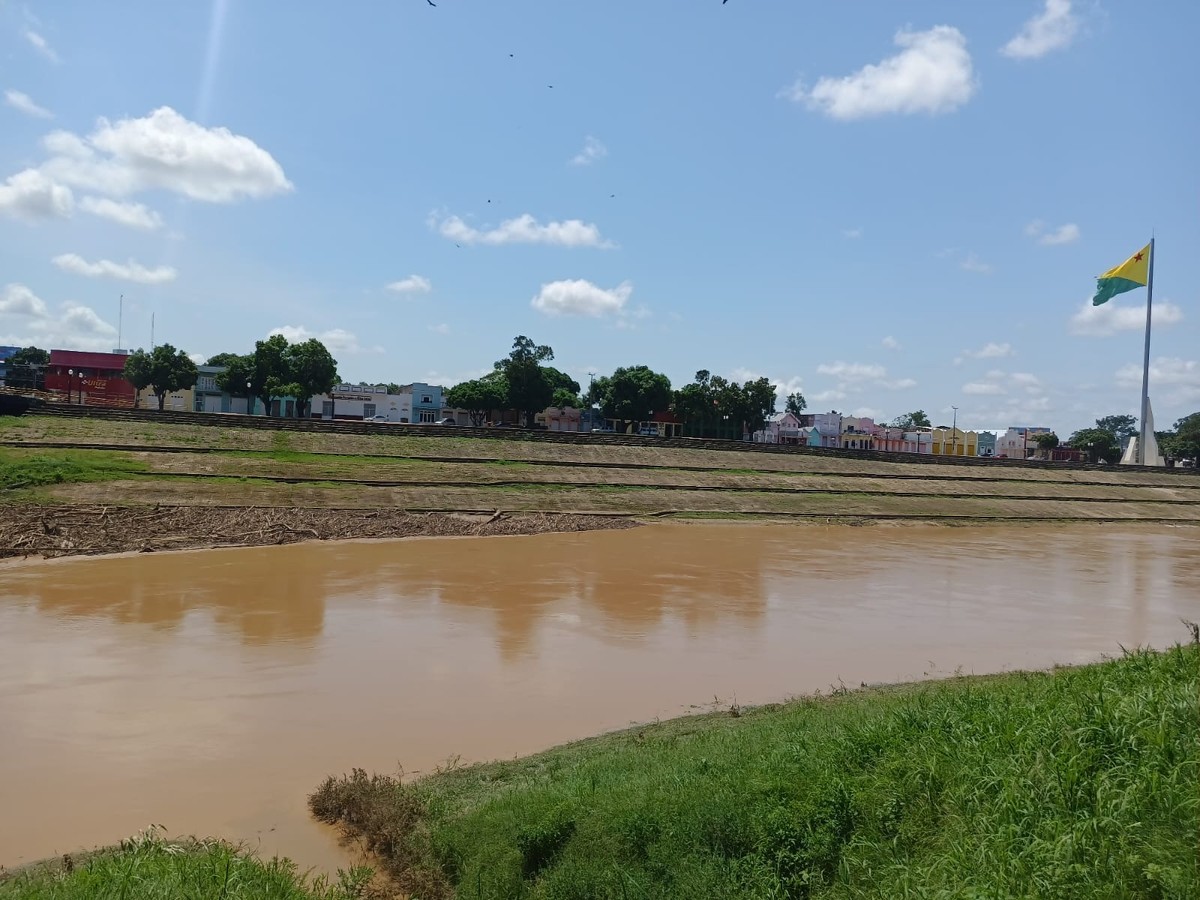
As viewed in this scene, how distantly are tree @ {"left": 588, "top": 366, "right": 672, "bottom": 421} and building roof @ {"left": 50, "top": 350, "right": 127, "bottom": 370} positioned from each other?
45.4m

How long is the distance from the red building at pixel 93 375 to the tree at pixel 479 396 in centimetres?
2723

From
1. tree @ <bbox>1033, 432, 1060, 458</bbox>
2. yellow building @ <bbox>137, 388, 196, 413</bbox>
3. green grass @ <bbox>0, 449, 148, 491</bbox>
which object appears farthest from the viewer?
tree @ <bbox>1033, 432, 1060, 458</bbox>

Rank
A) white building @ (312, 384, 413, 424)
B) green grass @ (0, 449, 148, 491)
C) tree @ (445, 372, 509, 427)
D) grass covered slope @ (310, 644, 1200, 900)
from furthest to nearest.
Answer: white building @ (312, 384, 413, 424), tree @ (445, 372, 509, 427), green grass @ (0, 449, 148, 491), grass covered slope @ (310, 644, 1200, 900)

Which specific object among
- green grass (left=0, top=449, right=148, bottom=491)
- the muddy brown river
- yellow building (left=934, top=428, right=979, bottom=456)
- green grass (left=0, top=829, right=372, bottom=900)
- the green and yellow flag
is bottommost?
the muddy brown river

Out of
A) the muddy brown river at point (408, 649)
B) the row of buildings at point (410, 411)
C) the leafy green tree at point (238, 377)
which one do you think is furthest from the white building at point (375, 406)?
the muddy brown river at point (408, 649)

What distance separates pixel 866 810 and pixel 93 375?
87.8 m

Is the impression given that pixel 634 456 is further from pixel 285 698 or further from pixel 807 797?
pixel 807 797

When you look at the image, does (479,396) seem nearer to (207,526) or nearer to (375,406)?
(375,406)

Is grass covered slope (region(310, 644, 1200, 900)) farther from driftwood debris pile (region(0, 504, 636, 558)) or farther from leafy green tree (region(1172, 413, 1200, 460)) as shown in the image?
leafy green tree (region(1172, 413, 1200, 460))

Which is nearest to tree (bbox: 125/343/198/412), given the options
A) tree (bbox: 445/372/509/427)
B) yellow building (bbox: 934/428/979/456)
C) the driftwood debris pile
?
tree (bbox: 445/372/509/427)

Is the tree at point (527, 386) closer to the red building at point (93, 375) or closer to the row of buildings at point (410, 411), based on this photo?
the row of buildings at point (410, 411)

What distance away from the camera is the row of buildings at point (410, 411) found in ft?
238

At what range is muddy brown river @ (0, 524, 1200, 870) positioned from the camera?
9086 millimetres

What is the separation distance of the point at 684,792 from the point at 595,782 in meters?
0.99
